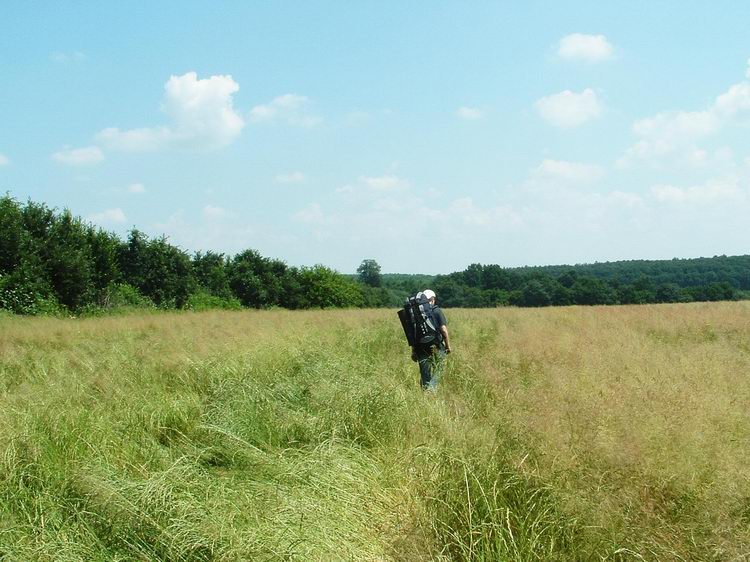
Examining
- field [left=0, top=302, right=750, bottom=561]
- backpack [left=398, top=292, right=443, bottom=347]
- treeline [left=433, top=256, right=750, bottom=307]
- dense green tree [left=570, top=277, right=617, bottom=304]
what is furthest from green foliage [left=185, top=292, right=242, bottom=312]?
field [left=0, top=302, right=750, bottom=561]

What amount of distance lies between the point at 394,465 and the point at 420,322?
12.3ft

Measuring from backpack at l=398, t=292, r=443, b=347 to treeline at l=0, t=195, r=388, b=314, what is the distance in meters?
22.5

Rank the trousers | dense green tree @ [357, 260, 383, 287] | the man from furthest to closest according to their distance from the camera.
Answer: dense green tree @ [357, 260, 383, 287]
the man
the trousers

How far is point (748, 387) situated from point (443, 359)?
3.84 meters

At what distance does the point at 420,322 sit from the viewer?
8352 mm

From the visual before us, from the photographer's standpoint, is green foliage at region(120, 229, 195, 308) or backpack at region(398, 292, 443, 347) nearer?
backpack at region(398, 292, 443, 347)

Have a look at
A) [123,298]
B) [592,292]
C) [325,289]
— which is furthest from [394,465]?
[325,289]

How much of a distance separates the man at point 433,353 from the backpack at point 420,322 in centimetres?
5

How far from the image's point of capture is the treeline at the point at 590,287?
118 feet

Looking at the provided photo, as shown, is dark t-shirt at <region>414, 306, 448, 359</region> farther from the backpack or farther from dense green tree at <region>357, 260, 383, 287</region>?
dense green tree at <region>357, 260, 383, 287</region>

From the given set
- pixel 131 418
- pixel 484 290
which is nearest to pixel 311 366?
pixel 131 418

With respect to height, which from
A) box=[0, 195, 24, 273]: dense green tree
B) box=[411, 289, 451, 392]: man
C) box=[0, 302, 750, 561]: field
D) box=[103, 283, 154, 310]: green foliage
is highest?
box=[0, 195, 24, 273]: dense green tree

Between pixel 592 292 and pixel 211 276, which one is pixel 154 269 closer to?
pixel 211 276

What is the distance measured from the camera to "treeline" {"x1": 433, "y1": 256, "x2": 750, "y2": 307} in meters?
35.9
